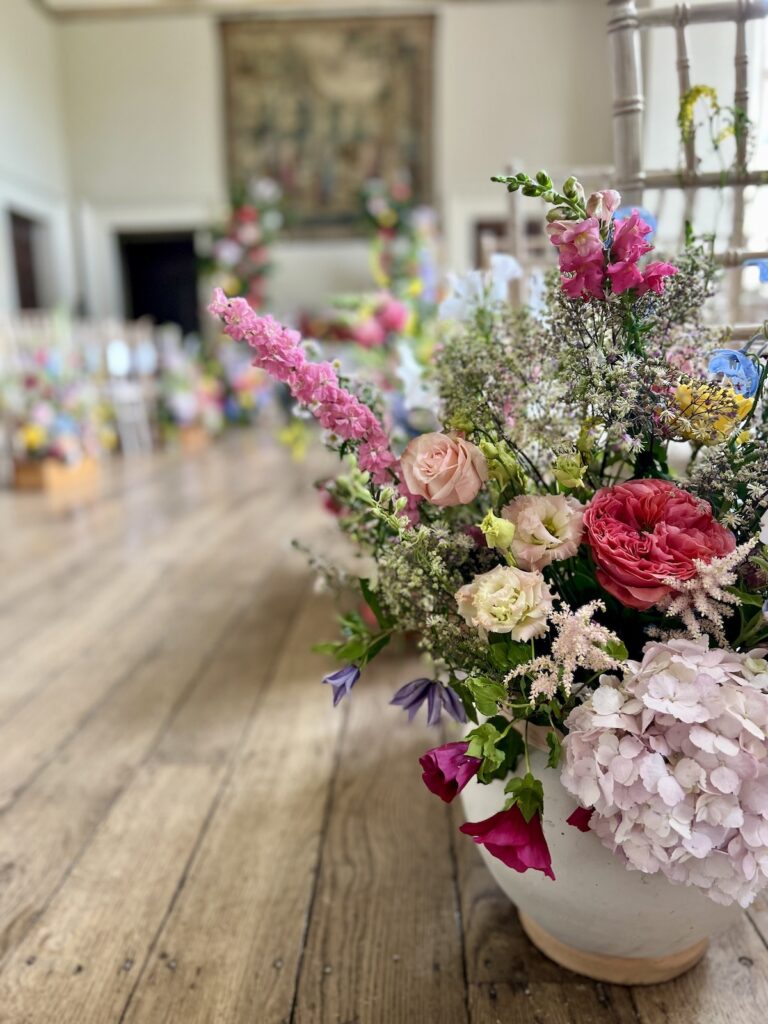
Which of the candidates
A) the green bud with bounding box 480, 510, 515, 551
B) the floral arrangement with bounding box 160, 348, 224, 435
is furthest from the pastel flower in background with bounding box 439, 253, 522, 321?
the floral arrangement with bounding box 160, 348, 224, 435

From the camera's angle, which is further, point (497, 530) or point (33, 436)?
point (33, 436)

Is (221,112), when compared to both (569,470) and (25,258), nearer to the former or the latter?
(25,258)

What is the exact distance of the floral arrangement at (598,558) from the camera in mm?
690

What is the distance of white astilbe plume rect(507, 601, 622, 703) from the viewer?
27.4 inches

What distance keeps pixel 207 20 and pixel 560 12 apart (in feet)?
11.5

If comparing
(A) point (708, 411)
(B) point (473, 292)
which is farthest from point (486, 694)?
(B) point (473, 292)

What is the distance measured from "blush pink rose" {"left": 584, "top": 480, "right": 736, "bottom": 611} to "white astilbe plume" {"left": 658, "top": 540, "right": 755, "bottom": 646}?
0.01 m

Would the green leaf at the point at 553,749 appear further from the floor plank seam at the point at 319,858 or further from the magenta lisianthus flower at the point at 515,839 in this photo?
the floor plank seam at the point at 319,858

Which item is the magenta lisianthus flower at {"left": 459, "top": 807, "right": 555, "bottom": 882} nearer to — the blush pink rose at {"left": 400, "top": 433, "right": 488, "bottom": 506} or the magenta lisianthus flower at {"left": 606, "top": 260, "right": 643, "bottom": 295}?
the blush pink rose at {"left": 400, "top": 433, "right": 488, "bottom": 506}

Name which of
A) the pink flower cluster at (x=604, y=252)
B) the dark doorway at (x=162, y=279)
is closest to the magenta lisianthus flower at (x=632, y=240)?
the pink flower cluster at (x=604, y=252)

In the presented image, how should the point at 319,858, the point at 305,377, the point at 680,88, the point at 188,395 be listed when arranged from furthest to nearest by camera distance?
the point at 188,395 → the point at 319,858 → the point at 680,88 → the point at 305,377

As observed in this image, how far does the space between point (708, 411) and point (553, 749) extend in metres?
0.33

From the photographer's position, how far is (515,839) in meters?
0.73

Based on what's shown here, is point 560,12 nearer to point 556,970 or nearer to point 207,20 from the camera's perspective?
point 207,20
